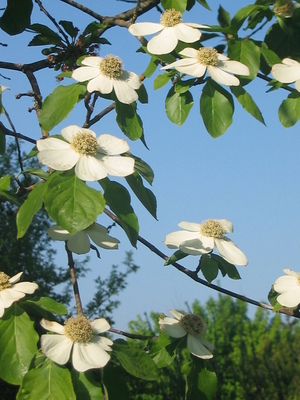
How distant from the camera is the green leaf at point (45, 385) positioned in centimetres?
123

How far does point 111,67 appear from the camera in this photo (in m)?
1.45

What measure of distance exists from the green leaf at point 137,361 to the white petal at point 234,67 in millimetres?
621

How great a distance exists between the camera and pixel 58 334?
132cm

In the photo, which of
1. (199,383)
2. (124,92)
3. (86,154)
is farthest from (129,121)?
(199,383)

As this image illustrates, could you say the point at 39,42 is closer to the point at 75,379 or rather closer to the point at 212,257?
the point at 212,257

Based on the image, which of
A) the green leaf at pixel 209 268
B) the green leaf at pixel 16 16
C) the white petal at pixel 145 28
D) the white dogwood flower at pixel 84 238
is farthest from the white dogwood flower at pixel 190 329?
the green leaf at pixel 16 16

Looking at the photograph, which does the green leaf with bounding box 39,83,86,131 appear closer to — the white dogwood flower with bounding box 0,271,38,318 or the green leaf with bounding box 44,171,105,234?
the green leaf with bounding box 44,171,105,234

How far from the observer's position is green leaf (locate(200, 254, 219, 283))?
1.51 m

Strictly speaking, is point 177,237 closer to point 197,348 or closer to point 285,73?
point 197,348

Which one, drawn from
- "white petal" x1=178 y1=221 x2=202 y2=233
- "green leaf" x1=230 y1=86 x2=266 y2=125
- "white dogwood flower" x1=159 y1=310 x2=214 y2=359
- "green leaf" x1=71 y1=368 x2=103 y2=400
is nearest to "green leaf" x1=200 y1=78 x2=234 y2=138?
"green leaf" x1=230 y1=86 x2=266 y2=125

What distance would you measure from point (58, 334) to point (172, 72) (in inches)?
24.1

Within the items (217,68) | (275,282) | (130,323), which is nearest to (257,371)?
(130,323)

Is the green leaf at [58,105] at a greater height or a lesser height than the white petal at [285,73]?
lesser

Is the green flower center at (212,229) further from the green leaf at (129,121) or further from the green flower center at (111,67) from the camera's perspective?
the green flower center at (111,67)
